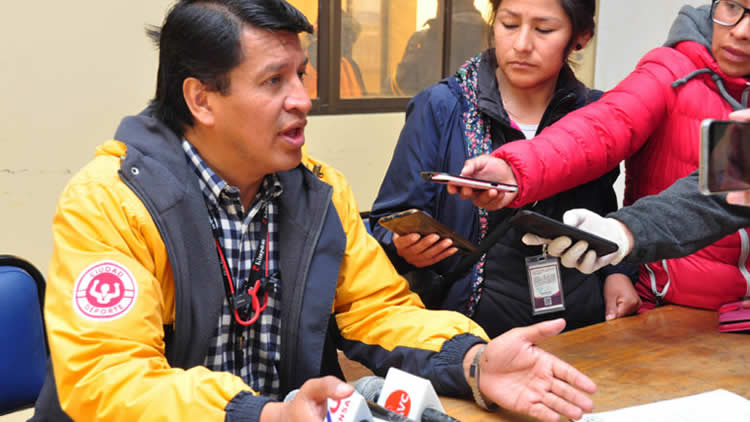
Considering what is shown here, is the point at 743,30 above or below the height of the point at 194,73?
above

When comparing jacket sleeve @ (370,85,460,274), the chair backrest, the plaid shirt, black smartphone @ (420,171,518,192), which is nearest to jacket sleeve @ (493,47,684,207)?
black smartphone @ (420,171,518,192)

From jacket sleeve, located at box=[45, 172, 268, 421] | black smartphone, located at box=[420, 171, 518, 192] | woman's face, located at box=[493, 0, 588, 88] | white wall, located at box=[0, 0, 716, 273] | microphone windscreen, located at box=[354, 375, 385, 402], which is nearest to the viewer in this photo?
jacket sleeve, located at box=[45, 172, 268, 421]

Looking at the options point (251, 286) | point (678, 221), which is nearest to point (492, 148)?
point (678, 221)

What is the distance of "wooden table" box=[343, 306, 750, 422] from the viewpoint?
136 cm

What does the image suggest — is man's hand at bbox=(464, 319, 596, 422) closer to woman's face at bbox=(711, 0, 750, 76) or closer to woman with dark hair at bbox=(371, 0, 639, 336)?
woman with dark hair at bbox=(371, 0, 639, 336)

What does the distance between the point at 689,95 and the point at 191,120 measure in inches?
50.7

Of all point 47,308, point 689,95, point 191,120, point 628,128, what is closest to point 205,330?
point 47,308

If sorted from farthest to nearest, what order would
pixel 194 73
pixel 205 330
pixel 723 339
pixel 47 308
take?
pixel 723 339 → pixel 194 73 → pixel 205 330 → pixel 47 308

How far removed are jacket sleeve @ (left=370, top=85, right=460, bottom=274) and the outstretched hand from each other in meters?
0.64

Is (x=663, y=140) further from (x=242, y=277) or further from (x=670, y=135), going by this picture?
(x=242, y=277)

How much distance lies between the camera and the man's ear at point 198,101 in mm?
1511

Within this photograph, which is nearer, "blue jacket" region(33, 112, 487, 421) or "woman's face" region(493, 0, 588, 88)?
"blue jacket" region(33, 112, 487, 421)

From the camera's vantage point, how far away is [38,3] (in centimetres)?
271

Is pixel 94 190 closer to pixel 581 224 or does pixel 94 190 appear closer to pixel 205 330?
pixel 205 330
